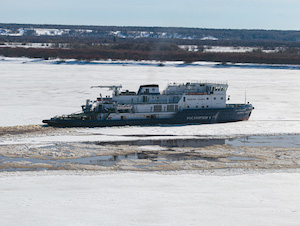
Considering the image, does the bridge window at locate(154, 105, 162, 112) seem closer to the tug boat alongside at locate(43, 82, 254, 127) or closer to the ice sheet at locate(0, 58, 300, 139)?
the tug boat alongside at locate(43, 82, 254, 127)

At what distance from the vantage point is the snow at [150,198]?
78.2 feet

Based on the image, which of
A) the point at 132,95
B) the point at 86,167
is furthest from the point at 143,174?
the point at 132,95

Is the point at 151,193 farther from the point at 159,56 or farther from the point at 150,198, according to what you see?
the point at 159,56

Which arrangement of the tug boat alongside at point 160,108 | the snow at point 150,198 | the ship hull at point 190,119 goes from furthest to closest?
the tug boat alongside at point 160,108 → the ship hull at point 190,119 → the snow at point 150,198

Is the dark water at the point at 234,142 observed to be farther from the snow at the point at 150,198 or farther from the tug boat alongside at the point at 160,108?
the snow at the point at 150,198

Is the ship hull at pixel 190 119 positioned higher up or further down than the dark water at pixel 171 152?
higher up

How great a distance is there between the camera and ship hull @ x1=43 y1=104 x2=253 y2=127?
4750 cm

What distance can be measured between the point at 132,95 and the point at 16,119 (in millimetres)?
11493

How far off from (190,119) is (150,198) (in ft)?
79.9

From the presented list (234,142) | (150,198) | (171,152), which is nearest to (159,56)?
(234,142)

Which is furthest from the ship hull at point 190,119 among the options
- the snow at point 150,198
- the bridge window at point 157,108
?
the snow at point 150,198

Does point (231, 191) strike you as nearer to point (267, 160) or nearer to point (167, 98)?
point (267, 160)

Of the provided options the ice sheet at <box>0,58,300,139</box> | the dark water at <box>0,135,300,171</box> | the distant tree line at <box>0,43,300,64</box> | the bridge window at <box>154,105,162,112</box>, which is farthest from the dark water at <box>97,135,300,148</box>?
the distant tree line at <box>0,43,300,64</box>

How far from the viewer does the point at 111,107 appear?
49.7 m
